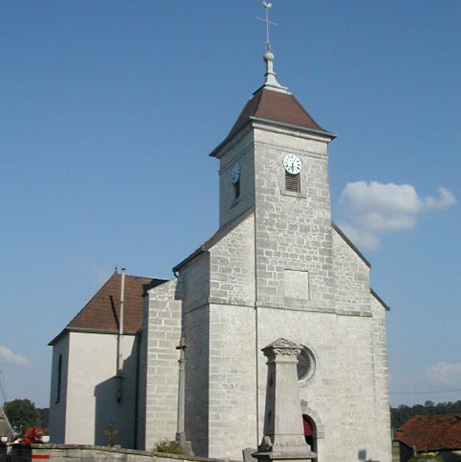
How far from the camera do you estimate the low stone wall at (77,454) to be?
11.2 m

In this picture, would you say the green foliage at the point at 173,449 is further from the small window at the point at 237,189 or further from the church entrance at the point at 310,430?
the small window at the point at 237,189

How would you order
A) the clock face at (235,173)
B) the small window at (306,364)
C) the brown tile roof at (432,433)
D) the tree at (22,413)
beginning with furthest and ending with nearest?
the tree at (22,413)
the brown tile roof at (432,433)
the clock face at (235,173)
the small window at (306,364)


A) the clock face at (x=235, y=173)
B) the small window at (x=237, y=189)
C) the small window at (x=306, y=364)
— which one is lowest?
the small window at (x=306, y=364)

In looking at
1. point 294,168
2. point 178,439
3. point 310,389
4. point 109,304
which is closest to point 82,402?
point 109,304

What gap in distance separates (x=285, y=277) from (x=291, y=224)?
1.93 m

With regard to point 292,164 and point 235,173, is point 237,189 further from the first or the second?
point 292,164

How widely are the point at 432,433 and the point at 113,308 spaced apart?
1751 cm

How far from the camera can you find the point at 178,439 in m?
18.3

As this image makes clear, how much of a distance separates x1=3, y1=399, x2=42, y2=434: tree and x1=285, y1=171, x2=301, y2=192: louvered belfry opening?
5865 cm

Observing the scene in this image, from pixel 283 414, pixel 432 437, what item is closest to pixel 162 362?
pixel 283 414

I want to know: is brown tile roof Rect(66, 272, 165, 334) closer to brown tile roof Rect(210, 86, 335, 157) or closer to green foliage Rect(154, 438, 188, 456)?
brown tile roof Rect(210, 86, 335, 157)

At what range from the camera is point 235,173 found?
23.6 m

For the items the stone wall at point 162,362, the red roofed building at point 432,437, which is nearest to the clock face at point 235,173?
the stone wall at point 162,362

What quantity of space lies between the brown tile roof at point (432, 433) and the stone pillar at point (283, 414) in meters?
20.2
